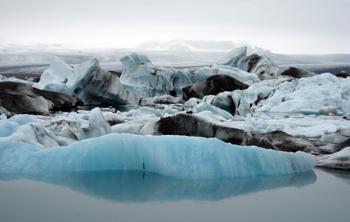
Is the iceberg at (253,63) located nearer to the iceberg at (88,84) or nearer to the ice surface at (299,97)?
the ice surface at (299,97)

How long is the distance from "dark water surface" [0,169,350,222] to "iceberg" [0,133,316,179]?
0.13 metres

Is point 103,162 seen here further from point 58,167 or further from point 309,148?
point 309,148

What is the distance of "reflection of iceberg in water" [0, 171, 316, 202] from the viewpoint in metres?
4.04

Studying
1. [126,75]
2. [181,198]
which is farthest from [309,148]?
[126,75]

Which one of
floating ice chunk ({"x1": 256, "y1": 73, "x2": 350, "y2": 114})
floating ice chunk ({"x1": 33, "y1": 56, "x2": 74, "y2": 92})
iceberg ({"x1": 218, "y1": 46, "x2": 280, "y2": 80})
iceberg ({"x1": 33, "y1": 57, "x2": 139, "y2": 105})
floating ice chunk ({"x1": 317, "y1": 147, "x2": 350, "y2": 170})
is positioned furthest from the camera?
iceberg ({"x1": 218, "y1": 46, "x2": 280, "y2": 80})

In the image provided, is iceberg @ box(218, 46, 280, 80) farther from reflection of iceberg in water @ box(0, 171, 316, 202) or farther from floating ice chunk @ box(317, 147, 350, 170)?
reflection of iceberg in water @ box(0, 171, 316, 202)

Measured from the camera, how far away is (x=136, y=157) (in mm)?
4812

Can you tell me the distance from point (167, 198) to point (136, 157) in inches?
36.7

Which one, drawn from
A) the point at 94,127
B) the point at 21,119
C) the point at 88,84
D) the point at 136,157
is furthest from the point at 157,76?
the point at 136,157

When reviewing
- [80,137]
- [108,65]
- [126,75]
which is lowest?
[108,65]

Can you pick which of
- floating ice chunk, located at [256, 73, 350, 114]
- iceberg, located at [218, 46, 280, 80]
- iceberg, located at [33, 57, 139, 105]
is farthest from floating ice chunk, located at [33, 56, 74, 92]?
iceberg, located at [218, 46, 280, 80]

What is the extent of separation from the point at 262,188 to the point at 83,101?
1472 centimetres

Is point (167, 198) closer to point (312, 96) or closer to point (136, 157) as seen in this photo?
point (136, 157)

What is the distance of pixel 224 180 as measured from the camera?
4668 millimetres
